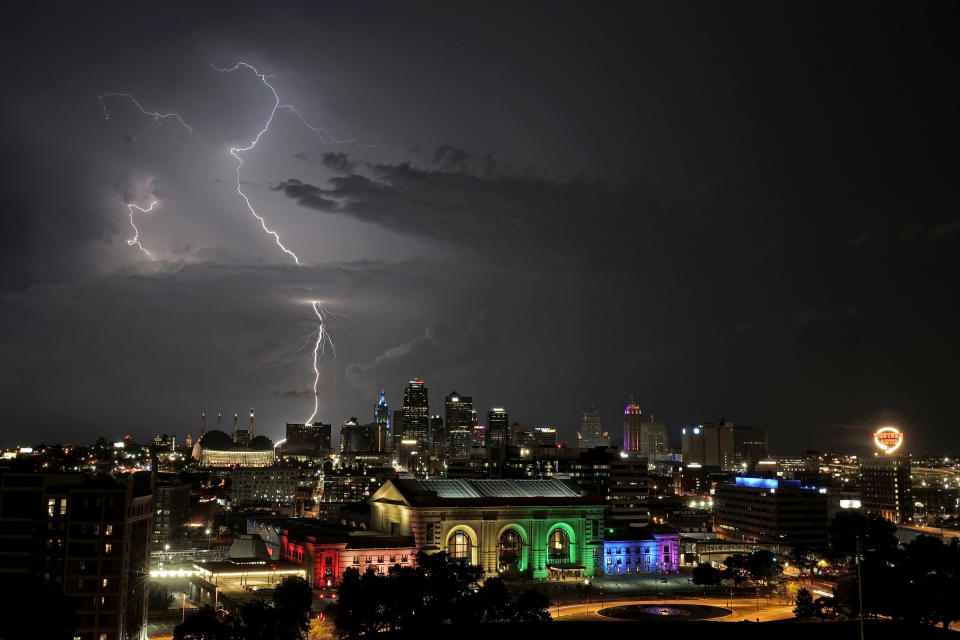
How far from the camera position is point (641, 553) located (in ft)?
403

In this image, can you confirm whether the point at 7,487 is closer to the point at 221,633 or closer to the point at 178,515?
the point at 221,633

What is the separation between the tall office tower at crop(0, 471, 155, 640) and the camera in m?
72.1

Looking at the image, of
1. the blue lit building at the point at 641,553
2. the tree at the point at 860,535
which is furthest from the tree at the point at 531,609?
the tree at the point at 860,535

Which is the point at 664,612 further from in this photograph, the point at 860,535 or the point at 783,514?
the point at 783,514

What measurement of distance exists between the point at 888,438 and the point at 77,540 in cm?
16433

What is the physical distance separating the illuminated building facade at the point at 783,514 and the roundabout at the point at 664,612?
75.2m

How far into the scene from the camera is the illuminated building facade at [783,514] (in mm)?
167875

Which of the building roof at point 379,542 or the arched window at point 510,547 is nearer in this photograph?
the building roof at point 379,542

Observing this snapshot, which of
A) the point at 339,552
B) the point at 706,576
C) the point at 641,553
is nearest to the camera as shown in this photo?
the point at 339,552

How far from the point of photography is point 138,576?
77812 millimetres

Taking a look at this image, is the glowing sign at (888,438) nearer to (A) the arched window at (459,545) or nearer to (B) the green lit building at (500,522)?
(B) the green lit building at (500,522)

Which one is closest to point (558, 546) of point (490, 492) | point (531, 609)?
point (490, 492)

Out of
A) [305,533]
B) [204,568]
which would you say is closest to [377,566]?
[305,533]

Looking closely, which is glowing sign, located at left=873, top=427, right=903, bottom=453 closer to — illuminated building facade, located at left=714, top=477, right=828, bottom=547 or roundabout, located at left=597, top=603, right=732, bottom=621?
illuminated building facade, located at left=714, top=477, right=828, bottom=547
